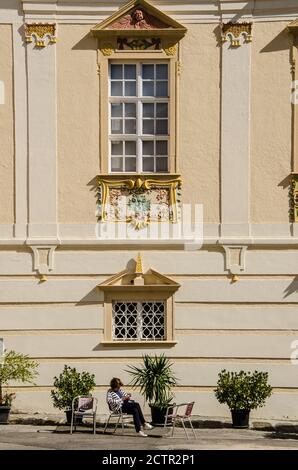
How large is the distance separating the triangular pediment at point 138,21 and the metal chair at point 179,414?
7.20 m

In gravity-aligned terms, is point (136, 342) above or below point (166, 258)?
below

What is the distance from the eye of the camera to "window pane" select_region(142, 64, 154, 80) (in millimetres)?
26062

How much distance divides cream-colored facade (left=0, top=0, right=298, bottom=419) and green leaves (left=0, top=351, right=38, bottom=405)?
0.48 meters

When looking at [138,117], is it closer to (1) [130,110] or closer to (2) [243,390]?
(1) [130,110]

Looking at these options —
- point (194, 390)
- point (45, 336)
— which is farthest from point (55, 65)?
point (194, 390)

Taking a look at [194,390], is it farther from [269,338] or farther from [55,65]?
[55,65]

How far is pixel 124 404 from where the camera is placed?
23.7m

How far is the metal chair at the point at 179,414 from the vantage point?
23.4 meters

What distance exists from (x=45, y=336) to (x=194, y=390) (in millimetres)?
3051

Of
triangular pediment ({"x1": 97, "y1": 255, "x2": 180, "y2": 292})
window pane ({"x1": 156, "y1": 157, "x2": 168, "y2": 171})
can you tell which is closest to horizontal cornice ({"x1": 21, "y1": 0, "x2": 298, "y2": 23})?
window pane ({"x1": 156, "y1": 157, "x2": 168, "y2": 171})

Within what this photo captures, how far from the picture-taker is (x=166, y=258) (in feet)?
85.1
